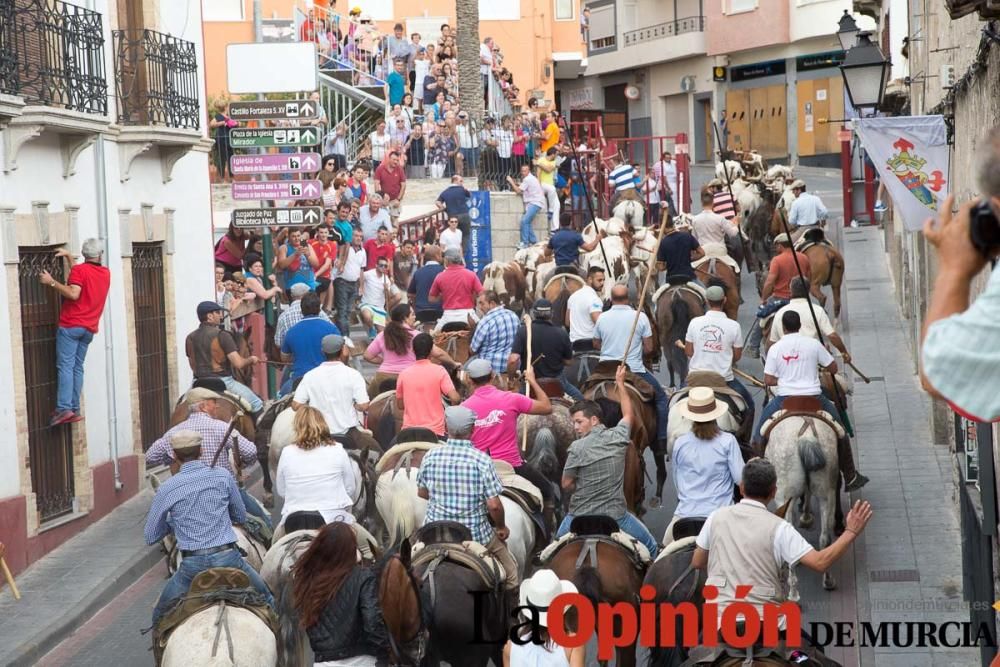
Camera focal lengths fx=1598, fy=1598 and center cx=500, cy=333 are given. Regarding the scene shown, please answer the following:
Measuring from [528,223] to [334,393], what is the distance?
1915 cm

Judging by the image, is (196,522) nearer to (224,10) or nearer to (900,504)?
(900,504)

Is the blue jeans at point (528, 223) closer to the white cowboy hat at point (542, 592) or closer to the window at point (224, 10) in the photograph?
the window at point (224, 10)

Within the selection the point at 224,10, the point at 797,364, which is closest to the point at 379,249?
the point at 797,364

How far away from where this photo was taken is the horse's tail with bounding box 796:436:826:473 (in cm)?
1263

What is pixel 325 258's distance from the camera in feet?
78.9

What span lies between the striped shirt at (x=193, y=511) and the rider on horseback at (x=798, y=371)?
5334 millimetres

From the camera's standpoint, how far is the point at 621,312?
15852 millimetres

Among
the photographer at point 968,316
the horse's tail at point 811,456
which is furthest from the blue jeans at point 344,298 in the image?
the photographer at point 968,316

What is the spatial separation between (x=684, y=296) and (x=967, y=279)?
1640 centimetres

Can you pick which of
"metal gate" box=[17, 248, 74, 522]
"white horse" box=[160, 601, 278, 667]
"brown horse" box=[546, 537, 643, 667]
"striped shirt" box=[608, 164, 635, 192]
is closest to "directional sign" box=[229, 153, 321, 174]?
"metal gate" box=[17, 248, 74, 522]

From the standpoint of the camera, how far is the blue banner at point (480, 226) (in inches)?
1243

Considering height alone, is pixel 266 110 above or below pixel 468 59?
below

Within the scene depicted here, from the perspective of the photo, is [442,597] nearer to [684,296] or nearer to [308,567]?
[308,567]

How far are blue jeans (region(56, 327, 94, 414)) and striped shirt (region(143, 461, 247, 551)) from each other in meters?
6.10
